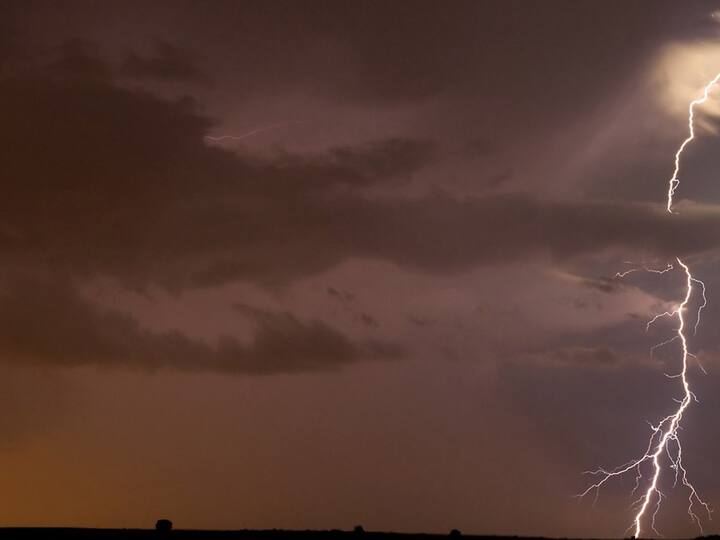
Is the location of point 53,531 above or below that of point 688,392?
below

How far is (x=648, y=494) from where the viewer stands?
37.2 m

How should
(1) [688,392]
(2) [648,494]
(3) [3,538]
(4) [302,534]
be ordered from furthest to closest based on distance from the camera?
(1) [688,392], (2) [648,494], (4) [302,534], (3) [3,538]

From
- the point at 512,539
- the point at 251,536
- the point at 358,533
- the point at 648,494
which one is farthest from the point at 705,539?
the point at 251,536

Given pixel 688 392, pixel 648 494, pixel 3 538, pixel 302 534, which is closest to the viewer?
pixel 3 538

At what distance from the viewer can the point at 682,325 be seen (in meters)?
41.4

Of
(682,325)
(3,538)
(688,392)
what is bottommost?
(3,538)

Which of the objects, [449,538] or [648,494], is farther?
[648,494]

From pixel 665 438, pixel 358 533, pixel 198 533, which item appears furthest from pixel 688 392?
pixel 198 533

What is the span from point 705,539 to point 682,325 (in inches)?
357

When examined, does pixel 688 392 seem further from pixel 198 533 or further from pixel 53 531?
pixel 53 531

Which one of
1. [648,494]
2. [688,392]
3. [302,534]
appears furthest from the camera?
[688,392]

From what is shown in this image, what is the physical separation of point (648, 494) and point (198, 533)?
14.1 m

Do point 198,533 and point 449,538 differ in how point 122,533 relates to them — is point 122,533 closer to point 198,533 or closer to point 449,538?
point 198,533

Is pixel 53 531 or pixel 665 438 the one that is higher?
pixel 665 438
